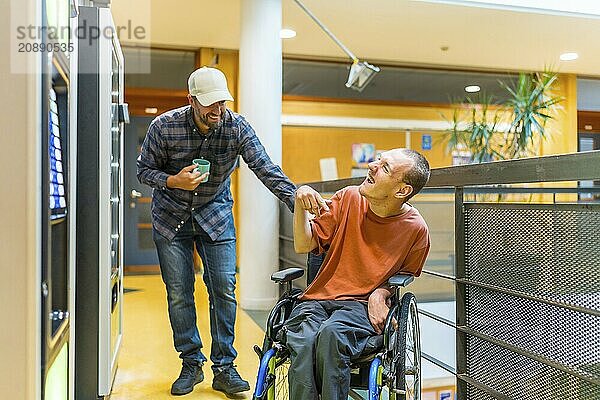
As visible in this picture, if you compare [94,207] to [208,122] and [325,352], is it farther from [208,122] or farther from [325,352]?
[325,352]

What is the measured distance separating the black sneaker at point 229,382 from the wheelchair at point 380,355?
2.55 feet

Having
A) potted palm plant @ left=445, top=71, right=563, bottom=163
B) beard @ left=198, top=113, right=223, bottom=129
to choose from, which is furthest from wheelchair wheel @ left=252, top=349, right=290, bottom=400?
potted palm plant @ left=445, top=71, right=563, bottom=163

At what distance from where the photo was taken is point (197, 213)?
265 centimetres

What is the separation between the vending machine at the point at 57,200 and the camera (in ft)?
4.43

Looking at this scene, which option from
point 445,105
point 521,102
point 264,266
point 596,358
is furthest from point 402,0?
point 596,358

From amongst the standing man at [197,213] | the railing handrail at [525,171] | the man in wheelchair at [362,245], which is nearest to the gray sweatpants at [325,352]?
the man in wheelchair at [362,245]

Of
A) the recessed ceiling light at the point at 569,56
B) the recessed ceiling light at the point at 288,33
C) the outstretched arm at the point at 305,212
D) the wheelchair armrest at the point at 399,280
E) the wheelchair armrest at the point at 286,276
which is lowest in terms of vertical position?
the wheelchair armrest at the point at 286,276

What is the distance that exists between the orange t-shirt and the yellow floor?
95 centimetres

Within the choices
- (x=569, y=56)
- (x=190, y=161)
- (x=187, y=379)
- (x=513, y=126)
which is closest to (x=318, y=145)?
(x=513, y=126)

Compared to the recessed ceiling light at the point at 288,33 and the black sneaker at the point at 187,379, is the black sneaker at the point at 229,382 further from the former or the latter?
the recessed ceiling light at the point at 288,33

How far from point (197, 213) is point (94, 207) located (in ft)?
1.56

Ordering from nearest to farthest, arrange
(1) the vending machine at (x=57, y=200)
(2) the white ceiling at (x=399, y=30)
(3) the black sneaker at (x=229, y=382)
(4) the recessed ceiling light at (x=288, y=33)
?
(1) the vending machine at (x=57, y=200)
(3) the black sneaker at (x=229, y=382)
(2) the white ceiling at (x=399, y=30)
(4) the recessed ceiling light at (x=288, y=33)

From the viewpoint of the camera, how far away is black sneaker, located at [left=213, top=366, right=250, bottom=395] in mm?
2617

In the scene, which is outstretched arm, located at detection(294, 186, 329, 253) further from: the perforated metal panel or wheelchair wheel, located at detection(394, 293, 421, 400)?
the perforated metal panel
